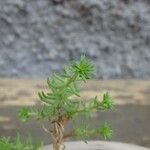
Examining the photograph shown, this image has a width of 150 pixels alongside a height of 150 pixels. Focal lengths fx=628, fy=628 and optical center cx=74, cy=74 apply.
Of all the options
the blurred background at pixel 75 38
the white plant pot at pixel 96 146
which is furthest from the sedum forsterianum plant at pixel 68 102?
the blurred background at pixel 75 38

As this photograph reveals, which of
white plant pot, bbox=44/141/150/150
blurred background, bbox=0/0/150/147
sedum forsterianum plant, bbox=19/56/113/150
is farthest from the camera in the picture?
blurred background, bbox=0/0/150/147

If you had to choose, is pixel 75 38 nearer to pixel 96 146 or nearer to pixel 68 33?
pixel 68 33

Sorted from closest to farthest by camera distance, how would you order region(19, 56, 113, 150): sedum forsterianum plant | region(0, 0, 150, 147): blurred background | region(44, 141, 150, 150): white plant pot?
region(19, 56, 113, 150): sedum forsterianum plant → region(44, 141, 150, 150): white plant pot → region(0, 0, 150, 147): blurred background

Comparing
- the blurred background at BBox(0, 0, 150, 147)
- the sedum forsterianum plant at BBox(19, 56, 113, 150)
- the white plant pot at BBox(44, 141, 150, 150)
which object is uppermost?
the blurred background at BBox(0, 0, 150, 147)

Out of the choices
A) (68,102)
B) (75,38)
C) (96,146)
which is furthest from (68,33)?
(68,102)

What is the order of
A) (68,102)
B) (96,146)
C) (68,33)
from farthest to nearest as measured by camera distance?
(68,33), (96,146), (68,102)

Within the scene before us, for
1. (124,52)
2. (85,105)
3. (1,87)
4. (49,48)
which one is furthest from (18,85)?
(85,105)

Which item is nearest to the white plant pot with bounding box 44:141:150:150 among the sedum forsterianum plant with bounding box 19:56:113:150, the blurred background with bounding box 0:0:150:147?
the sedum forsterianum plant with bounding box 19:56:113:150

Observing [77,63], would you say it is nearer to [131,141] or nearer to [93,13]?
[131,141]

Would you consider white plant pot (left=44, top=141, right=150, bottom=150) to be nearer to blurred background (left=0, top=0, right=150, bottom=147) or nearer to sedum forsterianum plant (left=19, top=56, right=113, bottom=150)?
sedum forsterianum plant (left=19, top=56, right=113, bottom=150)
